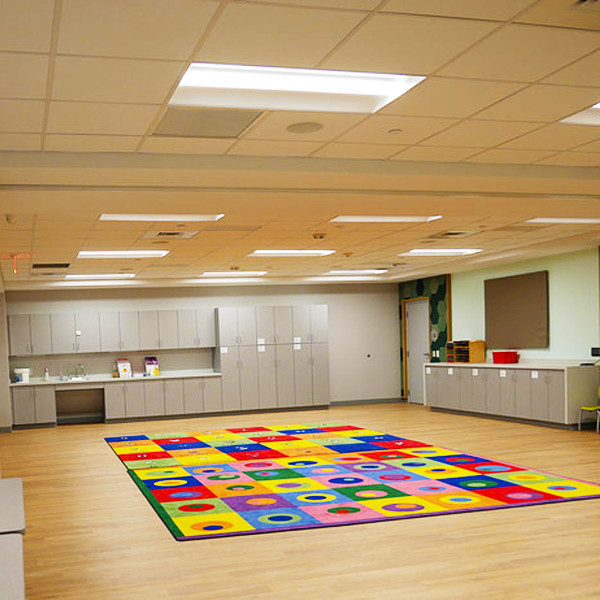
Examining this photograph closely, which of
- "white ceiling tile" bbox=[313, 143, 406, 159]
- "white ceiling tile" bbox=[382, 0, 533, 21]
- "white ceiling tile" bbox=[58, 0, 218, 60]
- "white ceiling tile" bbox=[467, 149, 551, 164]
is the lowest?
"white ceiling tile" bbox=[467, 149, 551, 164]

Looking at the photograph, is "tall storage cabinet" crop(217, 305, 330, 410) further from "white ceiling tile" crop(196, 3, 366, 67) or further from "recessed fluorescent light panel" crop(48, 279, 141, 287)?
"white ceiling tile" crop(196, 3, 366, 67)

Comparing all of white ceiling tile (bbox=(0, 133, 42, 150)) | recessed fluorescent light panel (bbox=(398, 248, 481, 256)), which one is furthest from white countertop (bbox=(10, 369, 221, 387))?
white ceiling tile (bbox=(0, 133, 42, 150))

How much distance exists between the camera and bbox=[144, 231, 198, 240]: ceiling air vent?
9312 millimetres

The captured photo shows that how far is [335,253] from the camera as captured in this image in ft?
40.8

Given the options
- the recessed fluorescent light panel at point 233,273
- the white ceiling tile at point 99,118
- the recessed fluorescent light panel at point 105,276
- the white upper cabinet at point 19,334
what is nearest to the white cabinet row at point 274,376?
the recessed fluorescent light panel at point 233,273

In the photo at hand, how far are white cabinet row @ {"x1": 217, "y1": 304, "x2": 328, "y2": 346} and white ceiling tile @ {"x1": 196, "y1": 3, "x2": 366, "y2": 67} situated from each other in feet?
41.9

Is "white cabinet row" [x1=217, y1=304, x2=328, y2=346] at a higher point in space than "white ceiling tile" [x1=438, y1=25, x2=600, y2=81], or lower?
lower

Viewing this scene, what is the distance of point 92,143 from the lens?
17.4ft

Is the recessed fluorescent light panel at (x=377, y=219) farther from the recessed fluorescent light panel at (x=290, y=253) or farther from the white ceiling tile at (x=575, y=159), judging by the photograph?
the recessed fluorescent light panel at (x=290, y=253)

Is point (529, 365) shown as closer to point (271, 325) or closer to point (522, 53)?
point (271, 325)

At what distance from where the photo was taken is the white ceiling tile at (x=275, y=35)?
11.0 feet

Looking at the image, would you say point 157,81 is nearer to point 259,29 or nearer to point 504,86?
point 259,29

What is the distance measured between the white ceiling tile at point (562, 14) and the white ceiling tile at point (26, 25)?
78.3 inches

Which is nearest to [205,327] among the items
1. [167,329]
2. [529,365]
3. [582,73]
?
[167,329]
